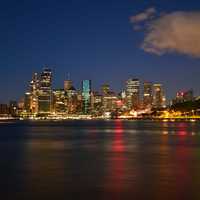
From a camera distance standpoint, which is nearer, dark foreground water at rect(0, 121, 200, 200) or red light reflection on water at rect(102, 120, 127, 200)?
dark foreground water at rect(0, 121, 200, 200)

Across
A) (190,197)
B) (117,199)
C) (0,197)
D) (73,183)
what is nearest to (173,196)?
(190,197)

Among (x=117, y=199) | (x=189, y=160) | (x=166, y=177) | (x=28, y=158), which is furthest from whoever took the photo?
(x=28, y=158)

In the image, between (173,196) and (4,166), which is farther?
(4,166)

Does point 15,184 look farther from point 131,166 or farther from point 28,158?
point 28,158

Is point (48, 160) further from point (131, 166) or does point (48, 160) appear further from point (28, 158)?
point (131, 166)

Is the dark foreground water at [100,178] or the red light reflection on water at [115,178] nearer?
the dark foreground water at [100,178]

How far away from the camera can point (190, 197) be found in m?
18.2

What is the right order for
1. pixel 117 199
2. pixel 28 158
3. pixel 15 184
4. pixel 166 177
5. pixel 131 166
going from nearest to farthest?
pixel 117 199 < pixel 15 184 < pixel 166 177 < pixel 131 166 < pixel 28 158

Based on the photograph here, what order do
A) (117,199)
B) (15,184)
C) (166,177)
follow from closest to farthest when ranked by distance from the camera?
(117,199) < (15,184) < (166,177)

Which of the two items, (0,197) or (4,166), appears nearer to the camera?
(0,197)

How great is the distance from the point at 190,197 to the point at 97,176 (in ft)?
21.9

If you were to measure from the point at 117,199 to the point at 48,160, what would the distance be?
14.2m

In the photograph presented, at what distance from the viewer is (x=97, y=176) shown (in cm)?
2389

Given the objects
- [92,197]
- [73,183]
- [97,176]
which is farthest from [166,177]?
[92,197]
